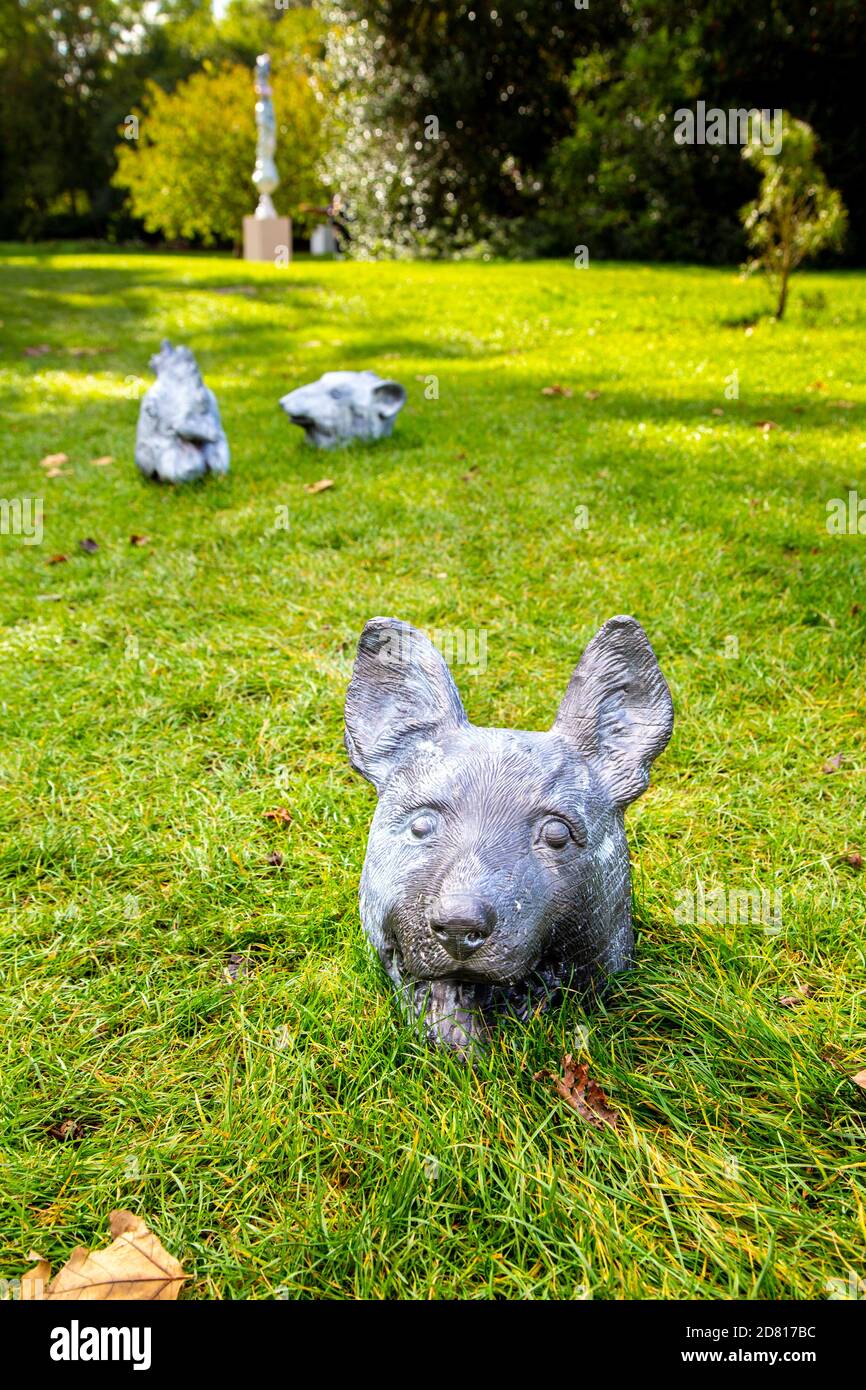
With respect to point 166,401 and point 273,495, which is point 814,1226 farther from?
point 166,401

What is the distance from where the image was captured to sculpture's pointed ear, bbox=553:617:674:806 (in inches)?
92.4

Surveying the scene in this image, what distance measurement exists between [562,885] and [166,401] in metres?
6.09

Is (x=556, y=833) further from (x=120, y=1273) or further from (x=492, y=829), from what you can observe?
(x=120, y=1273)

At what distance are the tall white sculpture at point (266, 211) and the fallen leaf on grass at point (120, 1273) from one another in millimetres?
22983

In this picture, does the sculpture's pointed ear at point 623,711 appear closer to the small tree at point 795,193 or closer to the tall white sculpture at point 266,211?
the small tree at point 795,193

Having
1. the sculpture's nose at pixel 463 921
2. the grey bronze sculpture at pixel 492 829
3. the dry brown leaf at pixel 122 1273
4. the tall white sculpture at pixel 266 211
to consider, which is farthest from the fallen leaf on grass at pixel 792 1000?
the tall white sculpture at pixel 266 211

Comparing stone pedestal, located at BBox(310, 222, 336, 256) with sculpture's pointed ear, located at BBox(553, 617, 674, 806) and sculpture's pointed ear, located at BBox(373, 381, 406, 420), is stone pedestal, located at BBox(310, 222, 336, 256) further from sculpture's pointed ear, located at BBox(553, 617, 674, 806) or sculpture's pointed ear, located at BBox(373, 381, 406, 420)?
sculpture's pointed ear, located at BBox(553, 617, 674, 806)

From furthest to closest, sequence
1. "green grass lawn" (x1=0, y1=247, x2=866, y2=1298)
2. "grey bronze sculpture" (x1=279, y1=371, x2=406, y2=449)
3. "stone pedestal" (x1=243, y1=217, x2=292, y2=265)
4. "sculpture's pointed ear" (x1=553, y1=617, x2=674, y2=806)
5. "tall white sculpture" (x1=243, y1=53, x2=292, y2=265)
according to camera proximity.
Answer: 1. "stone pedestal" (x1=243, y1=217, x2=292, y2=265)
2. "tall white sculpture" (x1=243, y1=53, x2=292, y2=265)
3. "grey bronze sculpture" (x1=279, y1=371, x2=406, y2=449)
4. "sculpture's pointed ear" (x1=553, y1=617, x2=674, y2=806)
5. "green grass lawn" (x1=0, y1=247, x2=866, y2=1298)

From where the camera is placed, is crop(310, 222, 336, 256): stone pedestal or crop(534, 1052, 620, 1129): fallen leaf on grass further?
crop(310, 222, 336, 256): stone pedestal

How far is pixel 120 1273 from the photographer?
1.88 meters

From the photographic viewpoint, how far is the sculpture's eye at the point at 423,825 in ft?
7.23

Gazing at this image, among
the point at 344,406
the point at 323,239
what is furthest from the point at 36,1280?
the point at 323,239

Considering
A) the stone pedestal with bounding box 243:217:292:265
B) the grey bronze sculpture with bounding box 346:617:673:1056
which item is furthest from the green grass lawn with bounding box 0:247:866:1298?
the stone pedestal with bounding box 243:217:292:265

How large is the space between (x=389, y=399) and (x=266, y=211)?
18.6m
